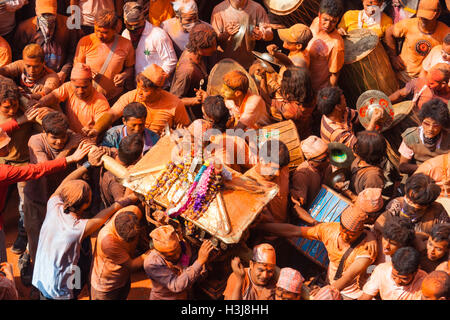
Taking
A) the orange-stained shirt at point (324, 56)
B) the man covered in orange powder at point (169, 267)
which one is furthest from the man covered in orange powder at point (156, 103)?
the man covered in orange powder at point (169, 267)

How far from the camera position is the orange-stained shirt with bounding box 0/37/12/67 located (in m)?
11.4

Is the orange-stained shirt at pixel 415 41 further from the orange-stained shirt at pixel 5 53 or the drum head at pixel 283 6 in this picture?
the orange-stained shirt at pixel 5 53

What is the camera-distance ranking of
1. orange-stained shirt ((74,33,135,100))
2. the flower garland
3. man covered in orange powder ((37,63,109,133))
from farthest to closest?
orange-stained shirt ((74,33,135,100))
man covered in orange powder ((37,63,109,133))
the flower garland

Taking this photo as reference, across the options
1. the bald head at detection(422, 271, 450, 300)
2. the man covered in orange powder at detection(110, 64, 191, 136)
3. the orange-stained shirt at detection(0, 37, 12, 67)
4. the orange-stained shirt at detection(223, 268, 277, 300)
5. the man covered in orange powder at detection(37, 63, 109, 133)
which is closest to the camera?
the bald head at detection(422, 271, 450, 300)

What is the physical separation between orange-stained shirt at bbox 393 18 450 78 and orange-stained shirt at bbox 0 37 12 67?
518 cm

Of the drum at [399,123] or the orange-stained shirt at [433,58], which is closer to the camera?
the drum at [399,123]

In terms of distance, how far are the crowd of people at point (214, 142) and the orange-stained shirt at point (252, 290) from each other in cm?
2

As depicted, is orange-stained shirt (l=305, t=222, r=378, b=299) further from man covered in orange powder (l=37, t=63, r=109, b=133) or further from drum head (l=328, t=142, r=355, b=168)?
man covered in orange powder (l=37, t=63, r=109, b=133)

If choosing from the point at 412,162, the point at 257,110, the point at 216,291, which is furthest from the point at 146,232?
the point at 412,162

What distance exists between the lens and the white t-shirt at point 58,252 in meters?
9.25

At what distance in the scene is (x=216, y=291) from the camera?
9.69 meters

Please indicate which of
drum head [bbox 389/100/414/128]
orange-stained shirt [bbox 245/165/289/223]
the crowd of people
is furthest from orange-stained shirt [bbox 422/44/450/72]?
orange-stained shirt [bbox 245/165/289/223]

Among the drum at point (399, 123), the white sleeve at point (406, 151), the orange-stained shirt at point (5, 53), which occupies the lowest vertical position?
the drum at point (399, 123)

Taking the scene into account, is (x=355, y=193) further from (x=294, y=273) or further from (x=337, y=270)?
(x=294, y=273)
